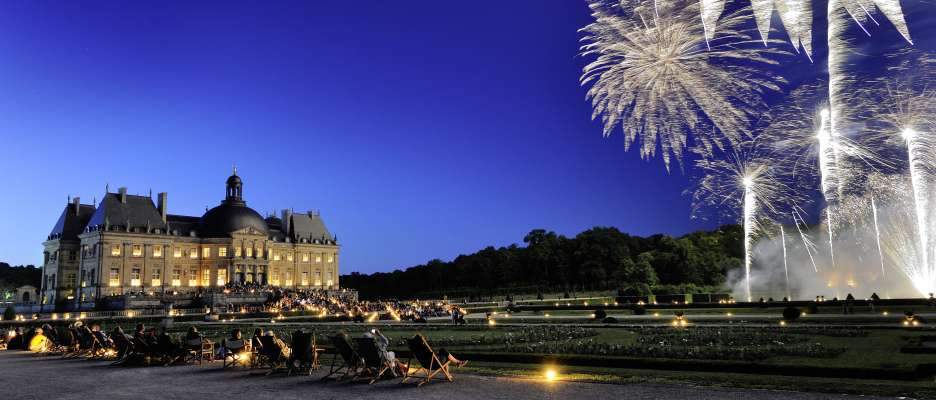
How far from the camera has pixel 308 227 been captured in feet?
398

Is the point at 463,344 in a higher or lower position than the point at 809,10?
lower

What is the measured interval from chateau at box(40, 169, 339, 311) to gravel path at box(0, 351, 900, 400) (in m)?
72.8

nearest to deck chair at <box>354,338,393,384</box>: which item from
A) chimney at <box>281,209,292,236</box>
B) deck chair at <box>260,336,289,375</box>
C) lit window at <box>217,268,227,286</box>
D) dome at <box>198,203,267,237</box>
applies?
deck chair at <box>260,336,289,375</box>

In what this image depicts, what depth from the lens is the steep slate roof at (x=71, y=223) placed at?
94.1 meters

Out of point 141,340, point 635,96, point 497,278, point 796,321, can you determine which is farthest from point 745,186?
point 497,278

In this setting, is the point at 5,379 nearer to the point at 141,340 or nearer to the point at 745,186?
the point at 141,340

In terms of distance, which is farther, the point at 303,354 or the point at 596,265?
the point at 596,265

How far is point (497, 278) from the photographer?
398 feet

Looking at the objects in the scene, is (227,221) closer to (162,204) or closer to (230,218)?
(230,218)

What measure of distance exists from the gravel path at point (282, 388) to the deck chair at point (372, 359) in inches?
16.6

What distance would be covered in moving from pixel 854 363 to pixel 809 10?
36.0 feet

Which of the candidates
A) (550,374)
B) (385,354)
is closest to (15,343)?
(385,354)

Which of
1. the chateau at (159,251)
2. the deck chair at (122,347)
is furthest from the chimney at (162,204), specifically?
the deck chair at (122,347)

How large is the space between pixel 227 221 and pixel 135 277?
53.3 feet
